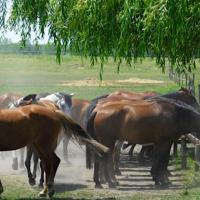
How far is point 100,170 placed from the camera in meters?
10.0

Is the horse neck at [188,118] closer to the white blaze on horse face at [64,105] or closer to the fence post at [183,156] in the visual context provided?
the fence post at [183,156]

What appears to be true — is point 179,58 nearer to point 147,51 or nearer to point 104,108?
point 147,51

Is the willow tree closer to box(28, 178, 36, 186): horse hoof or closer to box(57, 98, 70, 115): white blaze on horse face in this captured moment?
box(28, 178, 36, 186): horse hoof

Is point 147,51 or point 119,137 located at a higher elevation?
point 147,51

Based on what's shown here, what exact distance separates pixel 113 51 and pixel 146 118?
4.27m

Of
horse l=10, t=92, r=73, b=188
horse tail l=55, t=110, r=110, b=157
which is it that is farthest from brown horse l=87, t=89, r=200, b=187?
horse tail l=55, t=110, r=110, b=157

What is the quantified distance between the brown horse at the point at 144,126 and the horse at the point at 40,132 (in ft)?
3.57

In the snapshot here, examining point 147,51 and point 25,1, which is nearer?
point 147,51

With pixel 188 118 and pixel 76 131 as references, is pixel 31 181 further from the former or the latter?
pixel 188 118

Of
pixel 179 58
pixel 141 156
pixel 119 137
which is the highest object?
pixel 179 58

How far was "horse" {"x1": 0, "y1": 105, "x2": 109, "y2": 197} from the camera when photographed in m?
8.56

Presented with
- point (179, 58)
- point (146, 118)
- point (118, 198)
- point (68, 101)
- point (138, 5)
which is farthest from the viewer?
point (68, 101)

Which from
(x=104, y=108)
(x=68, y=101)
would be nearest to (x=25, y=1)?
(x=104, y=108)

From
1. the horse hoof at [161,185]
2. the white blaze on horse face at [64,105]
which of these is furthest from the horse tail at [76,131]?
the white blaze on horse face at [64,105]
